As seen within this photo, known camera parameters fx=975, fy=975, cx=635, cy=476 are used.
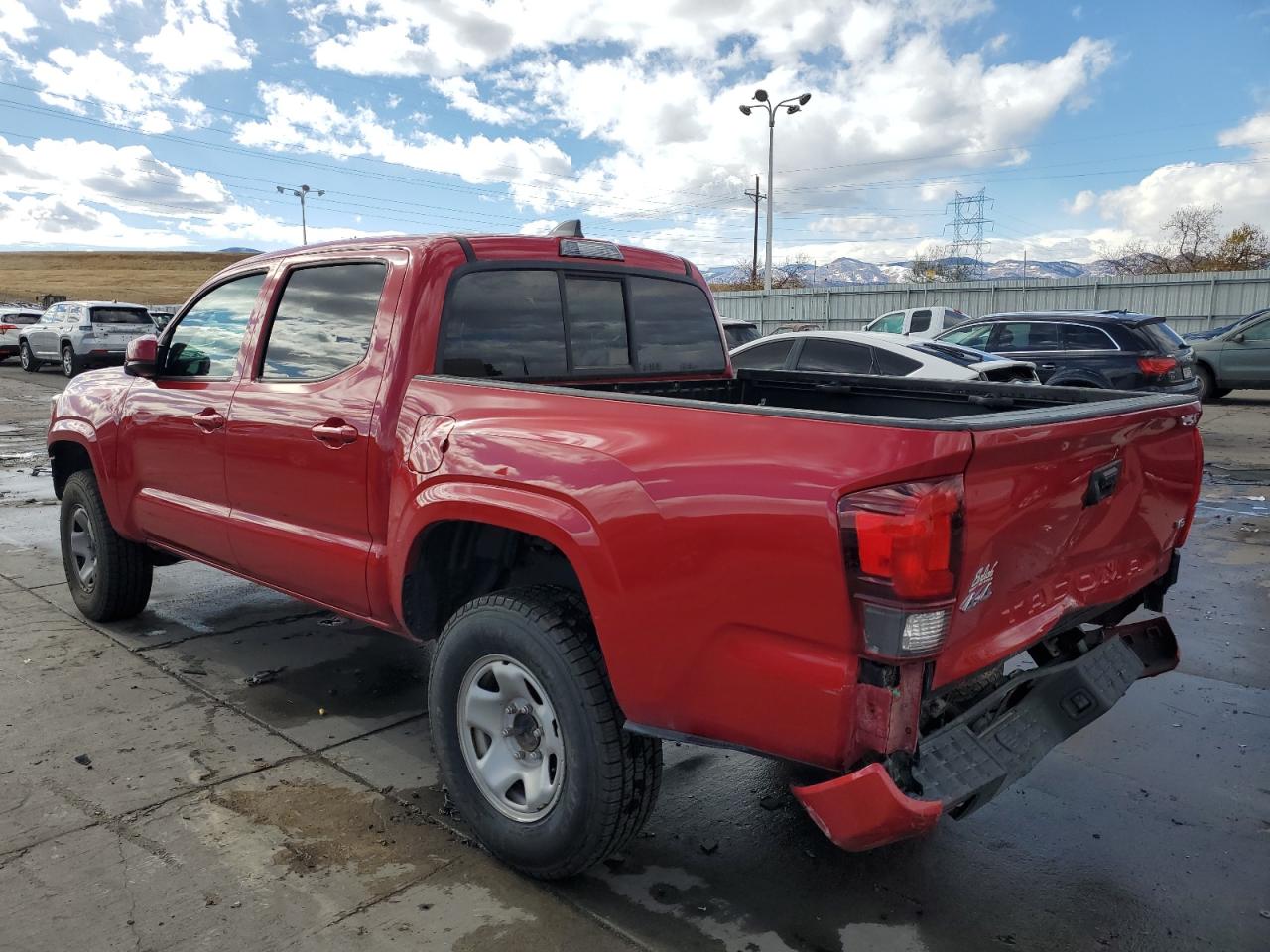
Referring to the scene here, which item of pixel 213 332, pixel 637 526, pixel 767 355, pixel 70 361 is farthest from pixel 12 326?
pixel 637 526

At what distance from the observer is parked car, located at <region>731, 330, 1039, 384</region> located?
9852mm

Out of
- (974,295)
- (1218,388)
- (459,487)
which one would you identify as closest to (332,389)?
(459,487)

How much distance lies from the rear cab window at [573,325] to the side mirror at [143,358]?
1903mm

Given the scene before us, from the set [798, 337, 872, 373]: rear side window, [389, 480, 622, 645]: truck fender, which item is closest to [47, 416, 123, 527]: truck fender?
[389, 480, 622, 645]: truck fender

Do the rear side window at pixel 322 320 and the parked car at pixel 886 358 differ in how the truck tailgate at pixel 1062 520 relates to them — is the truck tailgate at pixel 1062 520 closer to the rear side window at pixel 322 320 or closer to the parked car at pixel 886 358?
the rear side window at pixel 322 320

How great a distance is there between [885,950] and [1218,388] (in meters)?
17.6

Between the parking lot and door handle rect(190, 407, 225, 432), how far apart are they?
120 centimetres

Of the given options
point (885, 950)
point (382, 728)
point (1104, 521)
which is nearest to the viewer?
point (885, 950)

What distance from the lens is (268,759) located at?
370cm

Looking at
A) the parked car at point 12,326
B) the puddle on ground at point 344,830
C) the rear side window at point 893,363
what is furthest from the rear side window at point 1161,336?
the parked car at point 12,326

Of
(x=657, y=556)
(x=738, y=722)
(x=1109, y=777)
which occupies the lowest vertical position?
(x=1109, y=777)

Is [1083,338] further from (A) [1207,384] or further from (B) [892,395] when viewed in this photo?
(B) [892,395]

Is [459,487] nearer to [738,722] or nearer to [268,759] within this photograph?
[738,722]

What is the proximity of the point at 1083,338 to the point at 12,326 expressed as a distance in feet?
85.0
